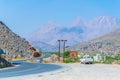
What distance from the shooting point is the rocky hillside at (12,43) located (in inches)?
6245

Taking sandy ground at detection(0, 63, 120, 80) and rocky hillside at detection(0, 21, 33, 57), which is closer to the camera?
sandy ground at detection(0, 63, 120, 80)

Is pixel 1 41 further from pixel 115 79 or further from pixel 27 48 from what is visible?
pixel 115 79

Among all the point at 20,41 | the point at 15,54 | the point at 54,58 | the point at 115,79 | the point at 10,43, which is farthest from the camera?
the point at 20,41

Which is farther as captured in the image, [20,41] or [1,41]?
[20,41]

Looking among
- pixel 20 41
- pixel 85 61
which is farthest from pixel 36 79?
pixel 20 41

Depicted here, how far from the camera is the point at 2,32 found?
556ft

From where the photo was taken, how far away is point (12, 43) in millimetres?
166625

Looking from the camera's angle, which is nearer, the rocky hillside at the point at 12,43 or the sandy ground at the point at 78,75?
the sandy ground at the point at 78,75

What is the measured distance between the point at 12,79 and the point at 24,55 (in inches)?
4820

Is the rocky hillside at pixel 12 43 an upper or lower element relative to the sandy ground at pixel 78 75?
upper

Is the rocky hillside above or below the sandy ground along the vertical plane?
above

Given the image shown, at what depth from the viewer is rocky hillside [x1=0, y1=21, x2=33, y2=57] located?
6245 inches

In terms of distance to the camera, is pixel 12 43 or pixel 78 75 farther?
pixel 12 43

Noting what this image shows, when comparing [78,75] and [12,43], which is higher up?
[12,43]
